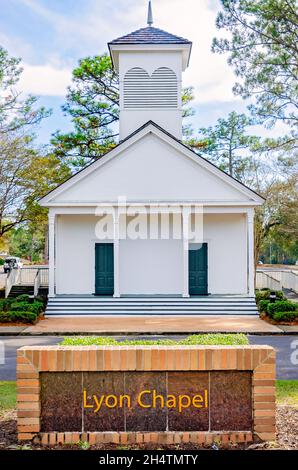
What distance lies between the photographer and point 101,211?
73.8 ft

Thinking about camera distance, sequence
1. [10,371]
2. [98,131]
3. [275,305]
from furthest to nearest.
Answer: [98,131]
[275,305]
[10,371]

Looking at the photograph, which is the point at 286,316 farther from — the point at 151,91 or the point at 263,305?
the point at 151,91

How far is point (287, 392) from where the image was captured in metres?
8.31

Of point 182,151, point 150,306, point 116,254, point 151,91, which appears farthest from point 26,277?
point 151,91

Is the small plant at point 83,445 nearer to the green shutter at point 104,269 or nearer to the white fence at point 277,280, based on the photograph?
the green shutter at point 104,269

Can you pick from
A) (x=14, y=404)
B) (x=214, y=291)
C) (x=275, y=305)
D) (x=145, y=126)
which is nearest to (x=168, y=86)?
(x=145, y=126)

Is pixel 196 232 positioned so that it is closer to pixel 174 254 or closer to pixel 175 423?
pixel 174 254

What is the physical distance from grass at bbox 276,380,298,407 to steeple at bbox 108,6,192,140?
1758 cm

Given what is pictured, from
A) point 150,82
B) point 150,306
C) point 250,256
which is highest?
point 150,82

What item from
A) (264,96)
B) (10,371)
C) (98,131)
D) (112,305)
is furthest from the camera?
(98,131)

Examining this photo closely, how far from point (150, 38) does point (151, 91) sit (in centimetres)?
275
